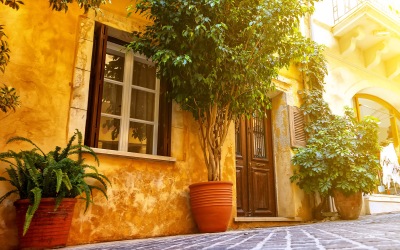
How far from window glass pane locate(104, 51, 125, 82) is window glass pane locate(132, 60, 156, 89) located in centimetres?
20

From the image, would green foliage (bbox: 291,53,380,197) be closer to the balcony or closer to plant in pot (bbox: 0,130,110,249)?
the balcony

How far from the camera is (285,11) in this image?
448cm

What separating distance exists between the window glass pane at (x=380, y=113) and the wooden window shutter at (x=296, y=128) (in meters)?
3.10

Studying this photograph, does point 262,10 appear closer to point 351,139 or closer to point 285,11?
point 285,11

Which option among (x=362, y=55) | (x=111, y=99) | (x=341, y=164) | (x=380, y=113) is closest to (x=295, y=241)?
(x=111, y=99)

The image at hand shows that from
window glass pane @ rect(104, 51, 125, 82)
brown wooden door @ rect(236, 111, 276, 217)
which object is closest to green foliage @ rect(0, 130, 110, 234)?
window glass pane @ rect(104, 51, 125, 82)

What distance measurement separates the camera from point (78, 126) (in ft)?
13.4

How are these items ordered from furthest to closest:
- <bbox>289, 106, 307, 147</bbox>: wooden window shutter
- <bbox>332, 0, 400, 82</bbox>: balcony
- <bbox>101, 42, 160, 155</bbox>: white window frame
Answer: <bbox>332, 0, 400, 82</bbox>: balcony → <bbox>289, 106, 307, 147</bbox>: wooden window shutter → <bbox>101, 42, 160, 155</bbox>: white window frame

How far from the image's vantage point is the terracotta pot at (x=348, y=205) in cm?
585

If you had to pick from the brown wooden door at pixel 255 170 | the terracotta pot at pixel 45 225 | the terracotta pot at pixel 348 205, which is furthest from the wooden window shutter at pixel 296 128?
the terracotta pot at pixel 45 225

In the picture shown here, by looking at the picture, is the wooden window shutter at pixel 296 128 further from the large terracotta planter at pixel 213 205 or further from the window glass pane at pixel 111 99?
the window glass pane at pixel 111 99

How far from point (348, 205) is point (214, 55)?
363 cm

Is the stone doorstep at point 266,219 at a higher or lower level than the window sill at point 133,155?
lower

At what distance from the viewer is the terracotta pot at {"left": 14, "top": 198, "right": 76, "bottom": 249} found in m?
3.14
